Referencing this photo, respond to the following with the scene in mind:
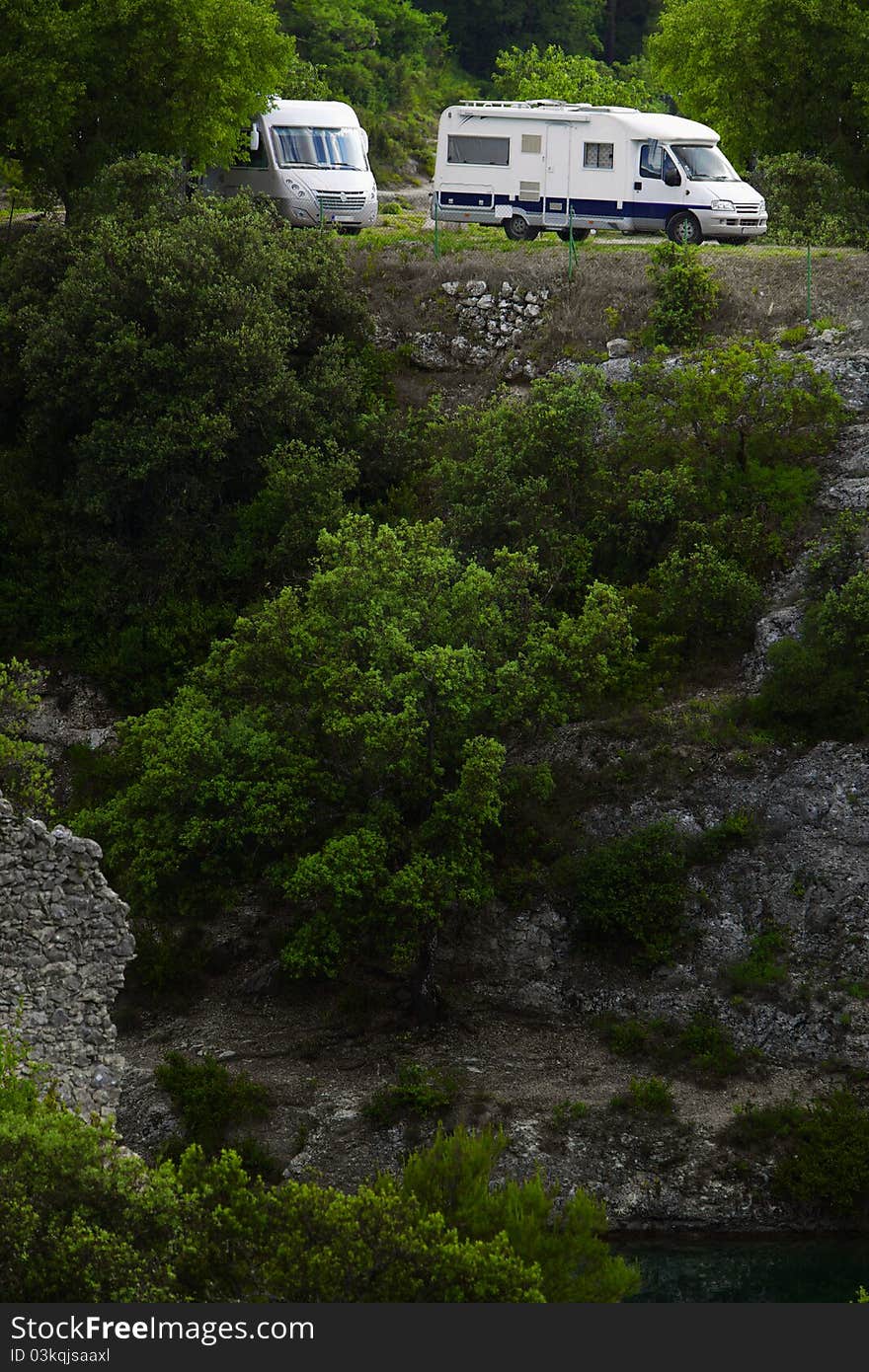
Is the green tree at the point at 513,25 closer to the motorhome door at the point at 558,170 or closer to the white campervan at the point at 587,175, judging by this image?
the white campervan at the point at 587,175

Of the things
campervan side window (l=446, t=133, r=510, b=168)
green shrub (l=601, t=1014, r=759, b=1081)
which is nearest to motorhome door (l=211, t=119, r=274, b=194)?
campervan side window (l=446, t=133, r=510, b=168)

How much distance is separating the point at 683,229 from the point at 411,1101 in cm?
3117

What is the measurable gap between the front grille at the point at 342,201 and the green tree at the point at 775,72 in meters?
13.8

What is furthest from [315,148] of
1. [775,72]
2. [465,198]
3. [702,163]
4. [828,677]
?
[828,677]

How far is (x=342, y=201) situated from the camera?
193 feet

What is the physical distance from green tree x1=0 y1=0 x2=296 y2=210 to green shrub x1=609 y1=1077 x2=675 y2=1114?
32943mm

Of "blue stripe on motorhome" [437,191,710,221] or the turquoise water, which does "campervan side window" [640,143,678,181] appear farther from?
the turquoise water

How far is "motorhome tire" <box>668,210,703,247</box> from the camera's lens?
184ft

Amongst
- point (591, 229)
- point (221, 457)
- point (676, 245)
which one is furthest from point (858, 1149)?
point (591, 229)

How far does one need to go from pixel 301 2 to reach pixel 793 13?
1270 inches

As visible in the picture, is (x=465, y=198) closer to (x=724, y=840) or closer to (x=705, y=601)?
(x=705, y=601)

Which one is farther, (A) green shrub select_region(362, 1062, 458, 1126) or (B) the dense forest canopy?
(A) green shrub select_region(362, 1062, 458, 1126)

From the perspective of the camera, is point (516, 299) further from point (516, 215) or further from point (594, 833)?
point (594, 833)

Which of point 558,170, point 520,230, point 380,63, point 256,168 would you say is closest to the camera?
point 558,170
